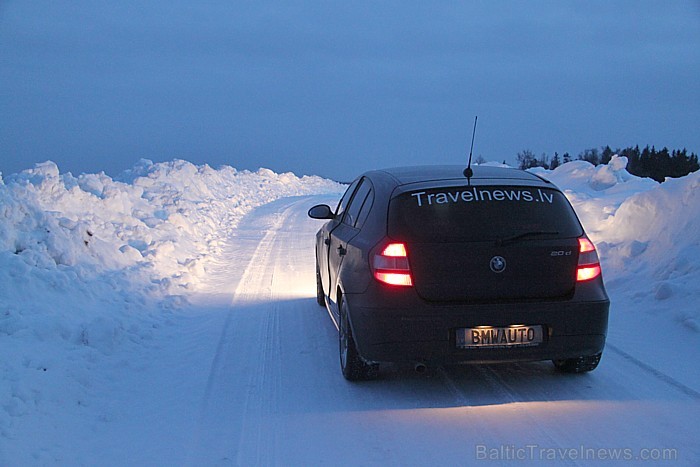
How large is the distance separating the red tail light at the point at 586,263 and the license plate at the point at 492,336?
0.56 m

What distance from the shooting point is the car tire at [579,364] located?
198 inches

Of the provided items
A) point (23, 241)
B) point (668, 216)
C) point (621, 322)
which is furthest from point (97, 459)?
point (668, 216)

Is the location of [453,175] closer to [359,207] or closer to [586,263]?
[359,207]

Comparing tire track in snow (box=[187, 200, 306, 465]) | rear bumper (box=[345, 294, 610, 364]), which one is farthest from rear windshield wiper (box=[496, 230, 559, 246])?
tire track in snow (box=[187, 200, 306, 465])

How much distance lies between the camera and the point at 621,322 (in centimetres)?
680

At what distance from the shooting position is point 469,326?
4473mm

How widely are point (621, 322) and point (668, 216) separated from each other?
303 cm

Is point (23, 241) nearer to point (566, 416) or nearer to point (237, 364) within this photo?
point (237, 364)

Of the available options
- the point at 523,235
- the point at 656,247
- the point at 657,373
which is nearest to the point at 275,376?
the point at 523,235

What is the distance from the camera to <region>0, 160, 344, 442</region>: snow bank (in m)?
4.97

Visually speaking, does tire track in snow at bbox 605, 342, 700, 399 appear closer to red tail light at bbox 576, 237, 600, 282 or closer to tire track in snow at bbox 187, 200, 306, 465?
red tail light at bbox 576, 237, 600, 282

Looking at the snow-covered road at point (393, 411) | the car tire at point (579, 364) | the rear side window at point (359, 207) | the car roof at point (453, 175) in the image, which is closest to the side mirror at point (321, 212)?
the rear side window at point (359, 207)

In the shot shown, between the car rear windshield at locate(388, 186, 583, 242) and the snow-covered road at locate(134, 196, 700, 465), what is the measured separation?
1.21m

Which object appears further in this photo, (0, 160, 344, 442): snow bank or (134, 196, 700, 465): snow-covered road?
(0, 160, 344, 442): snow bank
